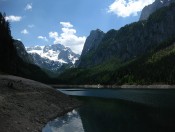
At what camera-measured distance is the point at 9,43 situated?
4781 inches

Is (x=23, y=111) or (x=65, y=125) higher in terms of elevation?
(x=23, y=111)

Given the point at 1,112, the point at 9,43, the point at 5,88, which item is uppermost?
the point at 9,43

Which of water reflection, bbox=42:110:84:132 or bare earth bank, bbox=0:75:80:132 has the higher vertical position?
bare earth bank, bbox=0:75:80:132

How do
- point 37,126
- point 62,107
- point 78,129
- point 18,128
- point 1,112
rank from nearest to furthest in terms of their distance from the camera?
point 18,128, point 1,112, point 37,126, point 78,129, point 62,107

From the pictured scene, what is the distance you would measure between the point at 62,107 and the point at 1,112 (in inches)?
1263

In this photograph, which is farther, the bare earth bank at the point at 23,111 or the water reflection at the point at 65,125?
the water reflection at the point at 65,125

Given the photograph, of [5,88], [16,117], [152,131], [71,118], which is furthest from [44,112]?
[152,131]

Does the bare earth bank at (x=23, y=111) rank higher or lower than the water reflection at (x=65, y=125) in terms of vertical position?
higher

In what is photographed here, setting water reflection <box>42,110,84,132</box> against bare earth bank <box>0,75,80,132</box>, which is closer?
bare earth bank <box>0,75,80,132</box>

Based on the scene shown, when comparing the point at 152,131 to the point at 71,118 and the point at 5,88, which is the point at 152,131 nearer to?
the point at 71,118

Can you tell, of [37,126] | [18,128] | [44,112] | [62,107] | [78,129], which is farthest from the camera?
[62,107]

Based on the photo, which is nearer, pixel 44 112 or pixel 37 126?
pixel 37 126

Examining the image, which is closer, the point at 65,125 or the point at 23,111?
the point at 23,111

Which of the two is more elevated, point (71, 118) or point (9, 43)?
point (9, 43)
